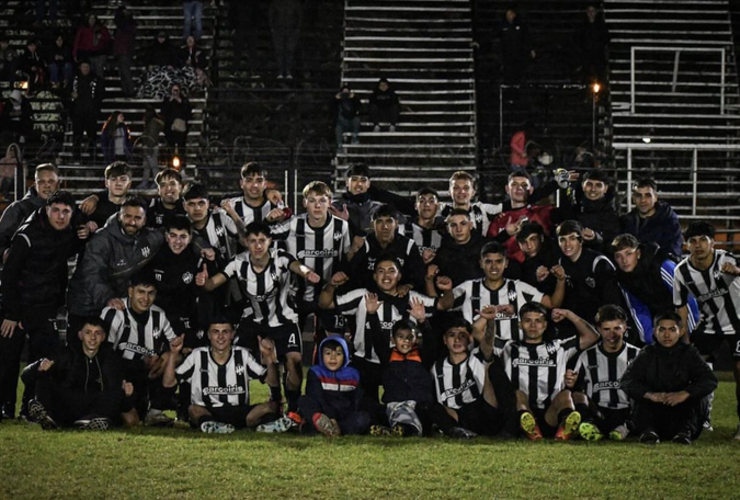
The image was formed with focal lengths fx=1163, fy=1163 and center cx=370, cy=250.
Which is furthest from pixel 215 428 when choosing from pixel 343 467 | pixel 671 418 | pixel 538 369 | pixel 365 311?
pixel 671 418

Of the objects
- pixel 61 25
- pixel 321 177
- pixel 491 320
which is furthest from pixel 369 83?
pixel 491 320

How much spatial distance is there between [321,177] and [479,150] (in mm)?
4143

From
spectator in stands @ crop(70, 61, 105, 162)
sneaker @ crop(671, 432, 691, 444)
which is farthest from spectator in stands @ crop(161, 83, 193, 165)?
sneaker @ crop(671, 432, 691, 444)

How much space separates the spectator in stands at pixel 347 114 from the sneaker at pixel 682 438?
38.9 feet

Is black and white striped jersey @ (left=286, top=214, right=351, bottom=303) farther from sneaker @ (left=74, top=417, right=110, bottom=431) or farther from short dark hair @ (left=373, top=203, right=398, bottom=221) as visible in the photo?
sneaker @ (left=74, top=417, right=110, bottom=431)

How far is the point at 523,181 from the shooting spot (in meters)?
11.6

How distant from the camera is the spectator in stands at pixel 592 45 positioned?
2164 centimetres

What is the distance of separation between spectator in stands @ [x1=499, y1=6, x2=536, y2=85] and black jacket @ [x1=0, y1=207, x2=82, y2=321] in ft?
40.6

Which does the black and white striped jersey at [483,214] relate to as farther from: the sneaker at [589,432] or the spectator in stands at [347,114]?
the spectator in stands at [347,114]

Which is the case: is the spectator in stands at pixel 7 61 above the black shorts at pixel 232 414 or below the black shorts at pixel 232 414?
above

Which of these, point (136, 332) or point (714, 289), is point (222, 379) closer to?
point (136, 332)

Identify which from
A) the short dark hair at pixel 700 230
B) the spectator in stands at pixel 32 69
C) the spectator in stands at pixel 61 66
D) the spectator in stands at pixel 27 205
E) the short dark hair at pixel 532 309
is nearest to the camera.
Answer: the short dark hair at pixel 532 309

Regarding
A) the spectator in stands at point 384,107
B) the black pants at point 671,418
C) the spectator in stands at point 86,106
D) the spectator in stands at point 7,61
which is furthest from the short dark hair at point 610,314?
the spectator in stands at point 7,61

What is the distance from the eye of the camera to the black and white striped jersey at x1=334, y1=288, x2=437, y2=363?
10625mm
